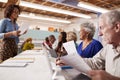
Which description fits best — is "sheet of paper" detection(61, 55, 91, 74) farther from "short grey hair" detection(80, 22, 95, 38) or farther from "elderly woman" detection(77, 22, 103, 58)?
"short grey hair" detection(80, 22, 95, 38)

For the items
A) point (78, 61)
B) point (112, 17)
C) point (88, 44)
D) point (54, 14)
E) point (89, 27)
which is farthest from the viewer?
point (54, 14)

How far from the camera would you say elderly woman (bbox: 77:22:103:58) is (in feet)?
7.93

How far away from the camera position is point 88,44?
2.52 metres

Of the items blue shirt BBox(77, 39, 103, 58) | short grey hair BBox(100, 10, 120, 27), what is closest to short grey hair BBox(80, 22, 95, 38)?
blue shirt BBox(77, 39, 103, 58)

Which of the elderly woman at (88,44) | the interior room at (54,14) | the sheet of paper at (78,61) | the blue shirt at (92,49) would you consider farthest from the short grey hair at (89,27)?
the interior room at (54,14)

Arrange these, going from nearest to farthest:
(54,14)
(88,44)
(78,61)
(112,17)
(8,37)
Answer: (78,61) < (112,17) < (8,37) < (88,44) < (54,14)

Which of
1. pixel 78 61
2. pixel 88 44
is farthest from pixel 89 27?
pixel 78 61

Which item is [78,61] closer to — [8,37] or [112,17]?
[112,17]

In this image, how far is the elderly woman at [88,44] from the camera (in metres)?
2.42

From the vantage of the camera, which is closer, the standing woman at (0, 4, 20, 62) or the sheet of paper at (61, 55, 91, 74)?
the sheet of paper at (61, 55, 91, 74)

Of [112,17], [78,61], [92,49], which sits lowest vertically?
[92,49]

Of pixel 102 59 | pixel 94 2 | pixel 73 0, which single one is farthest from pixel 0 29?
pixel 94 2

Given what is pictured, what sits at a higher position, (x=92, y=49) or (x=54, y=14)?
(x=54, y=14)

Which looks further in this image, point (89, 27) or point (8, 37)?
point (89, 27)
